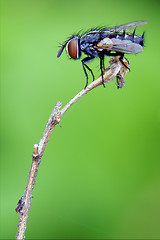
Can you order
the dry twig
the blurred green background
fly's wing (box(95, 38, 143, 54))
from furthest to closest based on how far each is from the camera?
the blurred green background → fly's wing (box(95, 38, 143, 54)) → the dry twig

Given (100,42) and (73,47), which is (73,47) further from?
(100,42)

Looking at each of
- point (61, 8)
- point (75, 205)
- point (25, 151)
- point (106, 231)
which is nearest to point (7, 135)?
point (25, 151)

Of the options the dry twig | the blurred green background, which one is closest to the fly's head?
the dry twig

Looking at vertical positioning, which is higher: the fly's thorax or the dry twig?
the fly's thorax

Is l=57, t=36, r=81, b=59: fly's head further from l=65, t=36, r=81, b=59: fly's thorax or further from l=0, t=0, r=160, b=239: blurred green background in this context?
l=0, t=0, r=160, b=239: blurred green background

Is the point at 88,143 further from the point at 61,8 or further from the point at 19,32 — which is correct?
the point at 61,8

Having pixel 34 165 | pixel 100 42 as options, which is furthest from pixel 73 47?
pixel 34 165

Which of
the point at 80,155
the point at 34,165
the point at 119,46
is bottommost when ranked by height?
the point at 34,165
